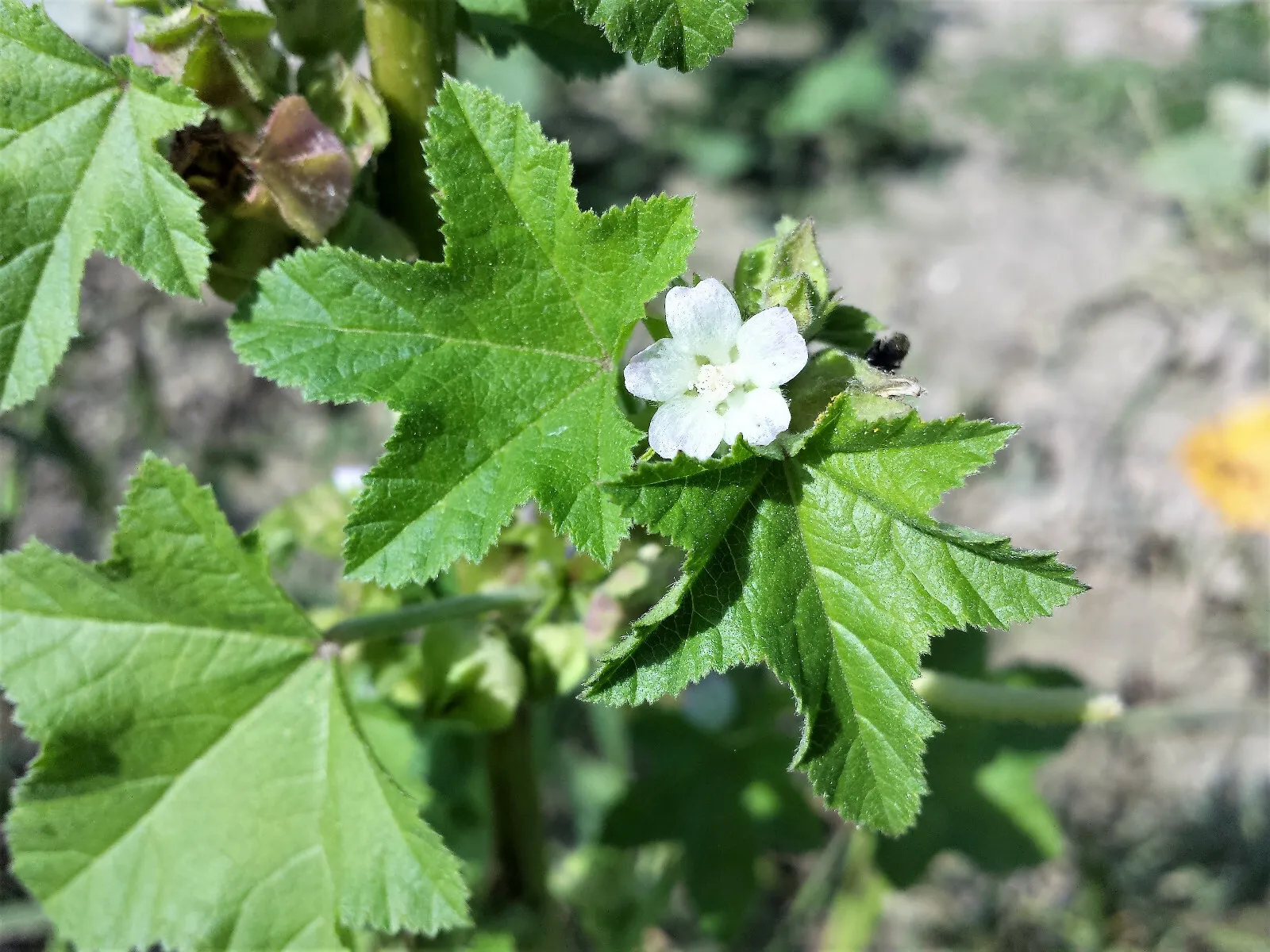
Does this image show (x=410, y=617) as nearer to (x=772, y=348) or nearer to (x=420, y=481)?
(x=420, y=481)

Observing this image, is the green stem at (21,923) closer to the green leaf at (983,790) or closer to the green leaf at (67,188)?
the green leaf at (67,188)

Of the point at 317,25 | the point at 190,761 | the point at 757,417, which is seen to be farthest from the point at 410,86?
the point at 190,761

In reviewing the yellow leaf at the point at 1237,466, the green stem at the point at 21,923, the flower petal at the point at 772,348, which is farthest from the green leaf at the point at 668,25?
the yellow leaf at the point at 1237,466

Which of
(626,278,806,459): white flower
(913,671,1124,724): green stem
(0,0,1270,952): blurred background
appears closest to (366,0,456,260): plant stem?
(626,278,806,459): white flower

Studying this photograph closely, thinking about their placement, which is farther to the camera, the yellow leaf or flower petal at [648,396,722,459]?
the yellow leaf

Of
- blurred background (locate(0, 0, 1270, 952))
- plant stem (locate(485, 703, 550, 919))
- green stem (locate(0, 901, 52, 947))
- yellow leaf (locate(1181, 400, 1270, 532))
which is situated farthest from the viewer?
yellow leaf (locate(1181, 400, 1270, 532))

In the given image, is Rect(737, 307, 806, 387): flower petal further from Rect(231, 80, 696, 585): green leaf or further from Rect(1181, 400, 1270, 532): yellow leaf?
Rect(1181, 400, 1270, 532): yellow leaf

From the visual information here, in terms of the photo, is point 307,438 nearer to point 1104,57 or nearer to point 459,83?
point 459,83
